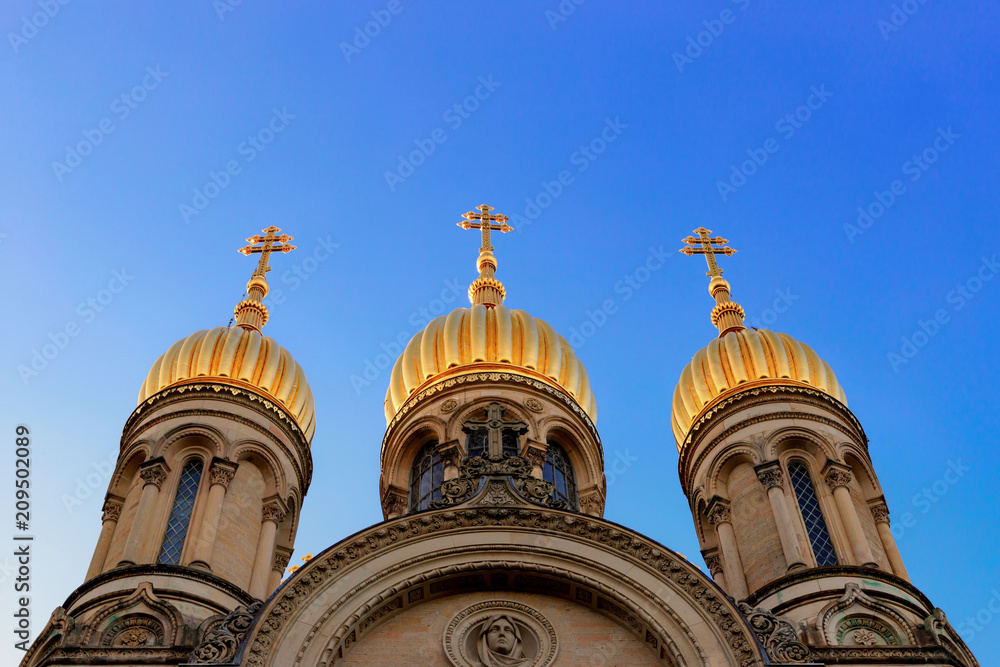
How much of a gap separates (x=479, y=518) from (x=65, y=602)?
7639mm

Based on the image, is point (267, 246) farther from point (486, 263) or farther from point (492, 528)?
point (492, 528)

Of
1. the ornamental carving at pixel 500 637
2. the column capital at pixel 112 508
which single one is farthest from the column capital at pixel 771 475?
the column capital at pixel 112 508

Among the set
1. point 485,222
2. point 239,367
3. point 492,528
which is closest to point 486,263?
point 485,222

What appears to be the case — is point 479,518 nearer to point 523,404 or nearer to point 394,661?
point 394,661

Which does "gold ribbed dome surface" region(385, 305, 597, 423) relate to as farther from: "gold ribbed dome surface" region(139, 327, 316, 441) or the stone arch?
the stone arch

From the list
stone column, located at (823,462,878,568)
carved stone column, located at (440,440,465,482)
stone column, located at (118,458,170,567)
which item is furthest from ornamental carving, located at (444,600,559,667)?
carved stone column, located at (440,440,465,482)

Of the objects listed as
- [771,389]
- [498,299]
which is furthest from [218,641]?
[498,299]

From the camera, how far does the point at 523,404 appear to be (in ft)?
93.1

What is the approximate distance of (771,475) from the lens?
24344 mm

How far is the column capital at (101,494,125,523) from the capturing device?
24.3 m

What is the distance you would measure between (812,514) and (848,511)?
0.74 metres

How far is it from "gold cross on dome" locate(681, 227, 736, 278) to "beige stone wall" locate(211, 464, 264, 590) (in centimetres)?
1325

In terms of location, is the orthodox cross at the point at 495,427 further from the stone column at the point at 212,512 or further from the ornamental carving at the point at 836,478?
the ornamental carving at the point at 836,478

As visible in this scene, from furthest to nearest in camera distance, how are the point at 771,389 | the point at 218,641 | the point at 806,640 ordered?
the point at 771,389, the point at 806,640, the point at 218,641
